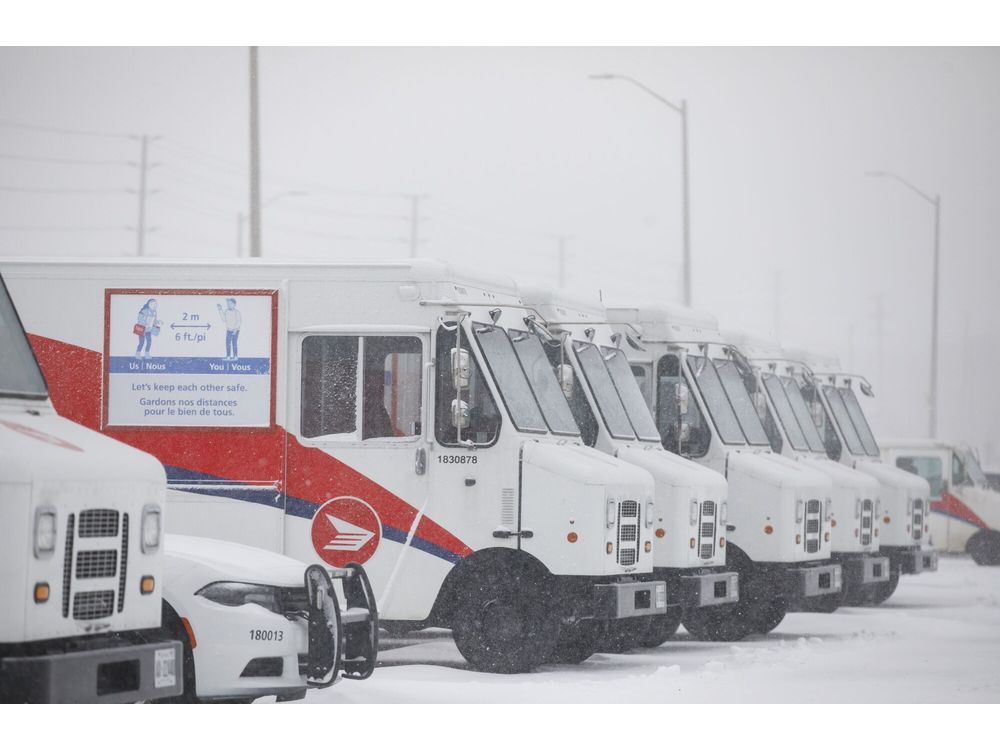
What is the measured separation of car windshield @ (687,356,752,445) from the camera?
16453 millimetres

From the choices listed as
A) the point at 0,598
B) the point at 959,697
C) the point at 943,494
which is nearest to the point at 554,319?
the point at 959,697

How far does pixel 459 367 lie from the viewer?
12.4 m

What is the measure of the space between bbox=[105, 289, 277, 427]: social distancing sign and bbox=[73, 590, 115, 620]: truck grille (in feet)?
16.3

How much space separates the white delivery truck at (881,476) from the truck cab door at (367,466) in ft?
24.7

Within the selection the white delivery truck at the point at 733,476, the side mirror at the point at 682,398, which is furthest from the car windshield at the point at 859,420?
the side mirror at the point at 682,398

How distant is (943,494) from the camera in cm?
2642

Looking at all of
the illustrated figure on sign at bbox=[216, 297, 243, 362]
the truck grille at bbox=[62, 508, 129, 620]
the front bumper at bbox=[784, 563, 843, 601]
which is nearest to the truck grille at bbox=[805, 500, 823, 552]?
the front bumper at bbox=[784, 563, 843, 601]

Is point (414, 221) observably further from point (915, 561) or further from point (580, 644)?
point (580, 644)

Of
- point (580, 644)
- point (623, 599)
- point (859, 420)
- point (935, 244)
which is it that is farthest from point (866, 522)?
point (623, 599)

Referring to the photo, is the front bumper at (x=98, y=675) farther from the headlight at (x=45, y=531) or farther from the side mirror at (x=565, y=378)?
the side mirror at (x=565, y=378)

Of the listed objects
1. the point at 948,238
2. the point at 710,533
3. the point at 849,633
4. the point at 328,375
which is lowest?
the point at 849,633

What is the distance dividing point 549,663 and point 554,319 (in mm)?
2671

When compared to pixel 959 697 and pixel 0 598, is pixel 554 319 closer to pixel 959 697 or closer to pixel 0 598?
pixel 959 697

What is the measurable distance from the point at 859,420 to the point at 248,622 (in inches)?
503
